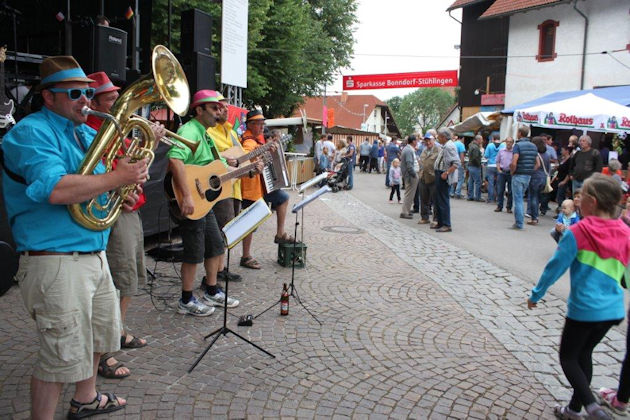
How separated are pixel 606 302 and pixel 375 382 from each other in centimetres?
160

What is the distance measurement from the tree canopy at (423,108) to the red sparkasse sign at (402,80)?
249 feet

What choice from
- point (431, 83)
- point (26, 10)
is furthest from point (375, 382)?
point (431, 83)

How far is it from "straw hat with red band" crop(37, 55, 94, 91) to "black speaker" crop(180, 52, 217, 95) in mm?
6067

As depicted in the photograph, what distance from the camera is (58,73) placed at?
256 cm

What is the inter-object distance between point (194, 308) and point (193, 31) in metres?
5.62

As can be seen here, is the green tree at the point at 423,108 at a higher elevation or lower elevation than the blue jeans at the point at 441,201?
higher

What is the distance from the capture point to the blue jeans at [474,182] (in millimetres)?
14906

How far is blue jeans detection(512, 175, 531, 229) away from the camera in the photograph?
1030cm

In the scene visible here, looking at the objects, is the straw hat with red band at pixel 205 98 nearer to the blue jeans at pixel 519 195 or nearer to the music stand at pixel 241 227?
the music stand at pixel 241 227

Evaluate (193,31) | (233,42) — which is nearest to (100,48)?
(193,31)

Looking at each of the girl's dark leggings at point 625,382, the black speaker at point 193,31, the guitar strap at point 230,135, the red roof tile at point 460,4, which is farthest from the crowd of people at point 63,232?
the red roof tile at point 460,4

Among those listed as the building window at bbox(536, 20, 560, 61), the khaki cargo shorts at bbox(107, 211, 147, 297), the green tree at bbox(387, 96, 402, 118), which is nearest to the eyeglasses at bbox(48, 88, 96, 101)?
the khaki cargo shorts at bbox(107, 211, 147, 297)

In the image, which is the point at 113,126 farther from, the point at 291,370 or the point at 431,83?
the point at 431,83

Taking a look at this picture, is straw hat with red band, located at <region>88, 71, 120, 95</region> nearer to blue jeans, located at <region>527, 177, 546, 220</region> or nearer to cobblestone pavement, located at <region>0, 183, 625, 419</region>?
cobblestone pavement, located at <region>0, 183, 625, 419</region>
